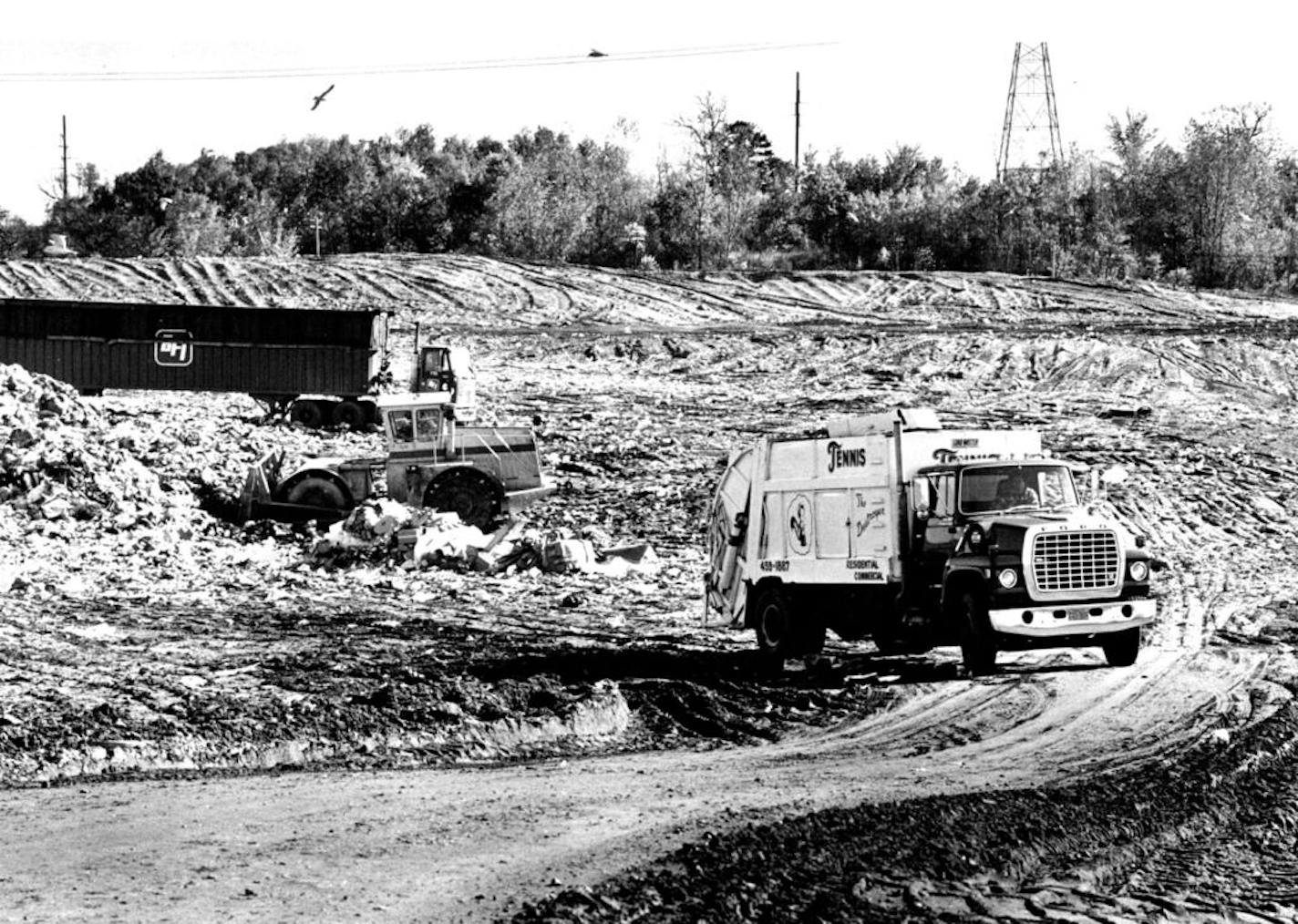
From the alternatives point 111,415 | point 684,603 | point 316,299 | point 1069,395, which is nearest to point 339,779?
point 684,603

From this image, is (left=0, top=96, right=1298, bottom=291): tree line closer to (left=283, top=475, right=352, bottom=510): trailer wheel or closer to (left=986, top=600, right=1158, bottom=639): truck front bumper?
(left=283, top=475, right=352, bottom=510): trailer wheel

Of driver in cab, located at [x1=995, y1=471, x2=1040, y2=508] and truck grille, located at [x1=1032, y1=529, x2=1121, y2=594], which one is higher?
driver in cab, located at [x1=995, y1=471, x2=1040, y2=508]

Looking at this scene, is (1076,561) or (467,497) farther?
(467,497)

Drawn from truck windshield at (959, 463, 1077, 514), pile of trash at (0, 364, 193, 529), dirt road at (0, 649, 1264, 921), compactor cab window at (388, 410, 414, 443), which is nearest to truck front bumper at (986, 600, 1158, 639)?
dirt road at (0, 649, 1264, 921)

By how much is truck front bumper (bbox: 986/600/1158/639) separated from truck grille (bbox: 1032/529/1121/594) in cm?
14

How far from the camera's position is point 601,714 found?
1243 cm

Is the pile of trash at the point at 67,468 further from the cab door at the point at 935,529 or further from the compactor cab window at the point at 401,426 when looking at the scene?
the cab door at the point at 935,529

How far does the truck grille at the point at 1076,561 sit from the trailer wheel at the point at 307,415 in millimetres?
23991

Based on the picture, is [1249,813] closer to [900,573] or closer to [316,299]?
[900,573]

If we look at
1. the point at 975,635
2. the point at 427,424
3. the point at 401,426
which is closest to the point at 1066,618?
the point at 975,635

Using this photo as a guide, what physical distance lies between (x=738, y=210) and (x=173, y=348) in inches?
1483

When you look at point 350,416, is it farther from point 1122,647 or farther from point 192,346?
point 1122,647

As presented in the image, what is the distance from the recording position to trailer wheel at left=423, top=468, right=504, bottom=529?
23984 millimetres

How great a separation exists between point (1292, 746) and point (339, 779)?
6.31 metres
